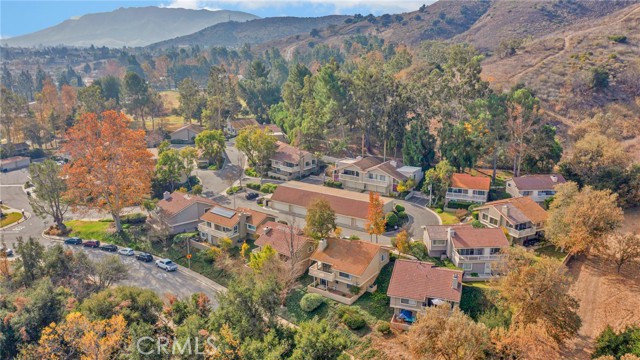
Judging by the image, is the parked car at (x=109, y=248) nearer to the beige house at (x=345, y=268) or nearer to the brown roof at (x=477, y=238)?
the beige house at (x=345, y=268)

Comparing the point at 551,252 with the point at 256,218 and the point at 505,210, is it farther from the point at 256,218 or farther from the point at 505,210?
the point at 256,218

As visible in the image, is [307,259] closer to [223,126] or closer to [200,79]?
[223,126]

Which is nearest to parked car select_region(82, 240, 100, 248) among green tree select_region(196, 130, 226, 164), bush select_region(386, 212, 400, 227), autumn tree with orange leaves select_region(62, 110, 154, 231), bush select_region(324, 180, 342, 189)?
autumn tree with orange leaves select_region(62, 110, 154, 231)

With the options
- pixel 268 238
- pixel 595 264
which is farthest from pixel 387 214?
pixel 595 264

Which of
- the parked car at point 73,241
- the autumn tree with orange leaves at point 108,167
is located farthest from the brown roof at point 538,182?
the parked car at point 73,241

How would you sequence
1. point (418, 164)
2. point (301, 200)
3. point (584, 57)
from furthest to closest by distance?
point (584, 57), point (418, 164), point (301, 200)

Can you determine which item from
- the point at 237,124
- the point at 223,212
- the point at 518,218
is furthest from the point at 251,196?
the point at 237,124
